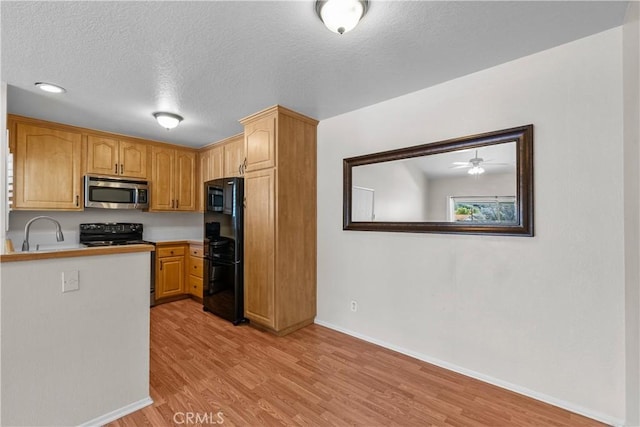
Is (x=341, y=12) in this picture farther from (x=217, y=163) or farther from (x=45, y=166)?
(x=45, y=166)

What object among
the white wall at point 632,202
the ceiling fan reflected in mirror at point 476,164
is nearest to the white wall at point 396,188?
the ceiling fan reflected in mirror at point 476,164

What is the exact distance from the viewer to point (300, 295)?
3154 millimetres

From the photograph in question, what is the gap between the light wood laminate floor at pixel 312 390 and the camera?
→ 174cm

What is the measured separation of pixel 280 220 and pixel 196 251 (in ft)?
6.54

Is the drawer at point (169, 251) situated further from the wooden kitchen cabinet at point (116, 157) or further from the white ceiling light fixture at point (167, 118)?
the white ceiling light fixture at point (167, 118)

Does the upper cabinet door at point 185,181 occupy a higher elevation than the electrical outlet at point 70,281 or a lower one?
higher

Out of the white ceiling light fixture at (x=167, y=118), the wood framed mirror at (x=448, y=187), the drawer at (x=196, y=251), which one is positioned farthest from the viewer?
the drawer at (x=196, y=251)

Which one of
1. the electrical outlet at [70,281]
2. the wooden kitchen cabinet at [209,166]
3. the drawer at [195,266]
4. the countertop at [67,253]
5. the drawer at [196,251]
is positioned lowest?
the drawer at [195,266]

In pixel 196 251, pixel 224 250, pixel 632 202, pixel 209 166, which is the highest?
pixel 209 166

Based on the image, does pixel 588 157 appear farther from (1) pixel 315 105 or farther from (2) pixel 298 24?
(1) pixel 315 105

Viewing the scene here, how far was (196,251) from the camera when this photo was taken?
165 inches

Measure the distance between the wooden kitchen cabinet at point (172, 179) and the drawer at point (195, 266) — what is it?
34.1 inches

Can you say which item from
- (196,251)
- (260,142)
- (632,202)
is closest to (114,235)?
(196,251)

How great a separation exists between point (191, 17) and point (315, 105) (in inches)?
57.6
